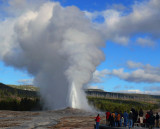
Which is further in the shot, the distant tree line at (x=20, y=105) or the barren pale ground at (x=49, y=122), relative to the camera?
the distant tree line at (x=20, y=105)

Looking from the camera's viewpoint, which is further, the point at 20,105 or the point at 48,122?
the point at 20,105

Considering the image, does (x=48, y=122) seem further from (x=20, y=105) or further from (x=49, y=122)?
(x=20, y=105)

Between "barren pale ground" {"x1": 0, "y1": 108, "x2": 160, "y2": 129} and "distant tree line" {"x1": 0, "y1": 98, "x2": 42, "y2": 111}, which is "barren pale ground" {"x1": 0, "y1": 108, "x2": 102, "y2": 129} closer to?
"barren pale ground" {"x1": 0, "y1": 108, "x2": 160, "y2": 129}

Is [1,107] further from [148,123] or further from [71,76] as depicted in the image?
[148,123]

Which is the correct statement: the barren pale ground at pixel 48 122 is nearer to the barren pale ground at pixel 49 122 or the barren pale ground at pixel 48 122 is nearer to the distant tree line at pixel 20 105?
the barren pale ground at pixel 49 122

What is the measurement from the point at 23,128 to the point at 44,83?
88728mm

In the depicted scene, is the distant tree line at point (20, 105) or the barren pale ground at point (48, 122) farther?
the distant tree line at point (20, 105)

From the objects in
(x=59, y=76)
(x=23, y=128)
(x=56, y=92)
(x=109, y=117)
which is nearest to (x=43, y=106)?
(x=56, y=92)

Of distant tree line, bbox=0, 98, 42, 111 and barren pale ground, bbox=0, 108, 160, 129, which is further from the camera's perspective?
distant tree line, bbox=0, 98, 42, 111

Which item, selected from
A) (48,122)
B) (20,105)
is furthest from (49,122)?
(20,105)

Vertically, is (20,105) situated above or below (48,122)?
above

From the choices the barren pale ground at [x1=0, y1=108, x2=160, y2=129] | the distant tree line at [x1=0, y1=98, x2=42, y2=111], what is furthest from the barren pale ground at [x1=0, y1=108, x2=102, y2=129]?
the distant tree line at [x1=0, y1=98, x2=42, y2=111]

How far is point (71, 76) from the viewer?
90.6 m

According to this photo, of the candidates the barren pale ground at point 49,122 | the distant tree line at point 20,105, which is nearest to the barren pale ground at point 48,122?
the barren pale ground at point 49,122
